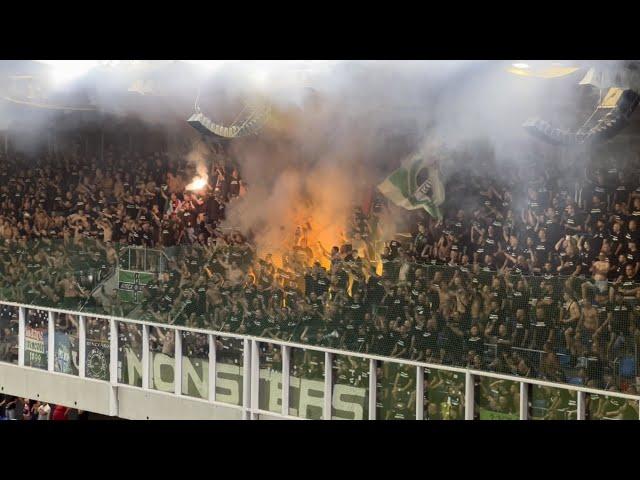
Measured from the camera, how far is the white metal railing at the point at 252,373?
9.90 metres

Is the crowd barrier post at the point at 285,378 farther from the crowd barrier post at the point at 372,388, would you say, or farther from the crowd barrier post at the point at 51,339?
the crowd barrier post at the point at 51,339

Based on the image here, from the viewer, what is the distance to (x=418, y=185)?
1098cm

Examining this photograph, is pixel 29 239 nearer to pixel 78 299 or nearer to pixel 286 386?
pixel 78 299

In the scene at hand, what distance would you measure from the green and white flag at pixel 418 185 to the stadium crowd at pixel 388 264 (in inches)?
5.2

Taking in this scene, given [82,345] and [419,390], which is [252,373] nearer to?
[419,390]

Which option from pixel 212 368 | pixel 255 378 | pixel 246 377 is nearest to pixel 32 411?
pixel 212 368

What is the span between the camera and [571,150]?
32.7 feet

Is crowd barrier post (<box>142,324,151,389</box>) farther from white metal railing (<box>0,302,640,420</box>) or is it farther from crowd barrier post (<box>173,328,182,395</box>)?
crowd barrier post (<box>173,328,182,395</box>)

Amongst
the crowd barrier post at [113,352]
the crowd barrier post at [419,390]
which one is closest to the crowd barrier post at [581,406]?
the crowd barrier post at [419,390]

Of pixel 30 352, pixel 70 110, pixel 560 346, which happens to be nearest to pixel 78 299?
pixel 30 352

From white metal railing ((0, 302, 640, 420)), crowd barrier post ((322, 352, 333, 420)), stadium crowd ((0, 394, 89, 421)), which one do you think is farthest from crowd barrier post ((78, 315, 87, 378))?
crowd barrier post ((322, 352, 333, 420))

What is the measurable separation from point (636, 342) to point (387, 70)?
3.88 m

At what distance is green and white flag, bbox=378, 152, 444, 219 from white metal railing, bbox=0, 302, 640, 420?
166cm

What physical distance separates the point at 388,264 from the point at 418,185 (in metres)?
0.91
